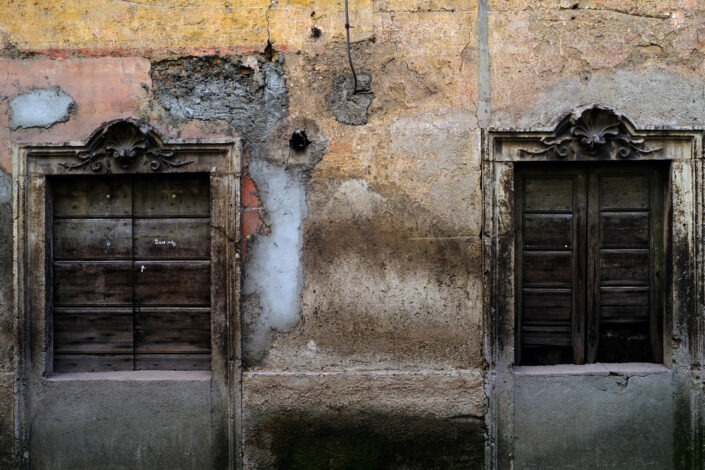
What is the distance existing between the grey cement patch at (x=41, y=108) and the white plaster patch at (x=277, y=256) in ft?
4.31

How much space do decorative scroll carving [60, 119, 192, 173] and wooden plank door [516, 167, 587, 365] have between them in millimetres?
2347

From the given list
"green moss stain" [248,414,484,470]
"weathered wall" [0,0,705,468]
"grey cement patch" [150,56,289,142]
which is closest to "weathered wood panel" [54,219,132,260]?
"weathered wall" [0,0,705,468]

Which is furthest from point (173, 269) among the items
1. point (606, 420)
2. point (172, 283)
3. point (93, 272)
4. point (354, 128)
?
point (606, 420)

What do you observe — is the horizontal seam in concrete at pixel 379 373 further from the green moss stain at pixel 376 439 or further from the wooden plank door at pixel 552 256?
the wooden plank door at pixel 552 256

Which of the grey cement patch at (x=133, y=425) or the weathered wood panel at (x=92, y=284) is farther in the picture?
the weathered wood panel at (x=92, y=284)

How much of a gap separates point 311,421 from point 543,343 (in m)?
1.68

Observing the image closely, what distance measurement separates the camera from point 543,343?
3979 millimetres

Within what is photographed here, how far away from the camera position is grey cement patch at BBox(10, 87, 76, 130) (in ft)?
12.5

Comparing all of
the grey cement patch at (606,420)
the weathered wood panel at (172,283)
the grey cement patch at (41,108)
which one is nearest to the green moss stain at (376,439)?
the grey cement patch at (606,420)

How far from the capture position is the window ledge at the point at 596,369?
3.81m

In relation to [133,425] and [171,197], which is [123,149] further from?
[133,425]

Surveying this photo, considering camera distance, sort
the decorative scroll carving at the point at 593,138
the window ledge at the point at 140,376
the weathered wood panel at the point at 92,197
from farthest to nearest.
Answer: the weathered wood panel at the point at 92,197 → the window ledge at the point at 140,376 → the decorative scroll carving at the point at 593,138

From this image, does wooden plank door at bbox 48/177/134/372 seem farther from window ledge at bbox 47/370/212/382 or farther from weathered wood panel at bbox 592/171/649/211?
weathered wood panel at bbox 592/171/649/211

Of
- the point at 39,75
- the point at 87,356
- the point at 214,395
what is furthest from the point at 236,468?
the point at 39,75
